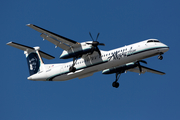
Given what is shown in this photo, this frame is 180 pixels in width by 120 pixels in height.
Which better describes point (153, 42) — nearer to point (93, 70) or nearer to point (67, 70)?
point (93, 70)

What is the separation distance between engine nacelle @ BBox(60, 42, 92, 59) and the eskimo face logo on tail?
434cm

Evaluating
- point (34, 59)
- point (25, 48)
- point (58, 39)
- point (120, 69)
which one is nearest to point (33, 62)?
point (34, 59)

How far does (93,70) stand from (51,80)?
14.0 ft

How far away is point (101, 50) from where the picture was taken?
23922mm

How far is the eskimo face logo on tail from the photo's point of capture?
26484mm

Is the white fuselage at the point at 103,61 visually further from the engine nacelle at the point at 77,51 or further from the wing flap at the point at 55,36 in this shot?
the wing flap at the point at 55,36

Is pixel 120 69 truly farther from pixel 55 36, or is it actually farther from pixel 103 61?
pixel 55 36

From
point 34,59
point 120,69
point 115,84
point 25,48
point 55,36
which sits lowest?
point 115,84

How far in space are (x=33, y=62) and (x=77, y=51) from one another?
6020 millimetres

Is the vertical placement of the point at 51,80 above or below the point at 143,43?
below

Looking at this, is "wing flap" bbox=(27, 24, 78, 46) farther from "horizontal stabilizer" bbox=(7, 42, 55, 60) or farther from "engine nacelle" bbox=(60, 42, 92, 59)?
"horizontal stabilizer" bbox=(7, 42, 55, 60)

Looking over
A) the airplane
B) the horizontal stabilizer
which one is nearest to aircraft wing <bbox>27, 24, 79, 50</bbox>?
the airplane

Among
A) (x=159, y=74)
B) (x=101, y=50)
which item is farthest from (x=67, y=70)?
(x=159, y=74)

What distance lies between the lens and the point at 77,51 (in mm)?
22891
